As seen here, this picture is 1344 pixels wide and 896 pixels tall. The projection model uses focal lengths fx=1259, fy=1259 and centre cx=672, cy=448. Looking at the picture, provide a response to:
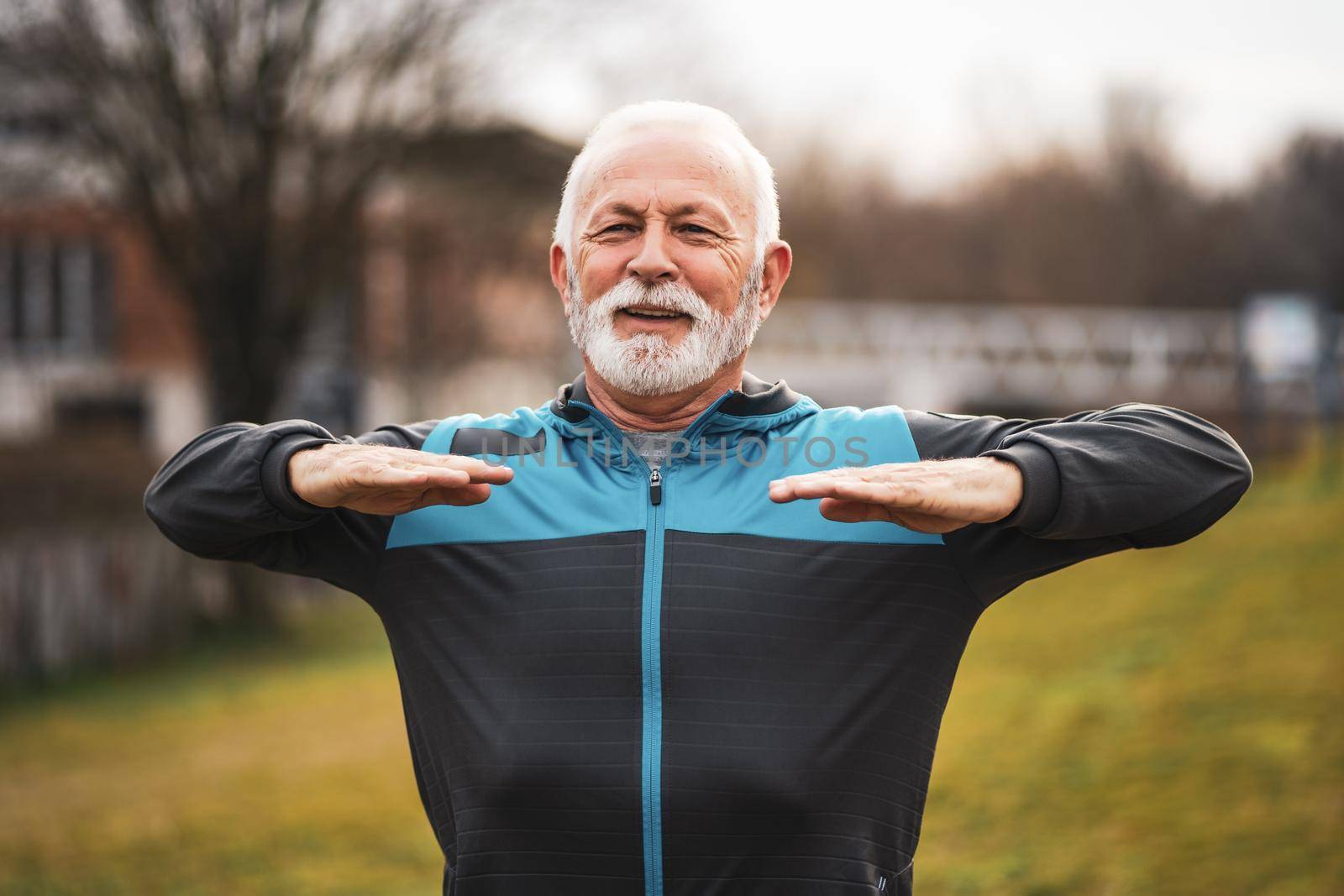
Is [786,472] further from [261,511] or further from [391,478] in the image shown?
[261,511]

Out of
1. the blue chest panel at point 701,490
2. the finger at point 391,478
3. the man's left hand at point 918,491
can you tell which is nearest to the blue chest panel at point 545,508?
the blue chest panel at point 701,490

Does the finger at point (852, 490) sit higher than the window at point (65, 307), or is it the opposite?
the window at point (65, 307)

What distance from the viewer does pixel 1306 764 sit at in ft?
20.3

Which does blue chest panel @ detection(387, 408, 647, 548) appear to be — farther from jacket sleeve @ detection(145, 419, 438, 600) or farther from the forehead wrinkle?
the forehead wrinkle

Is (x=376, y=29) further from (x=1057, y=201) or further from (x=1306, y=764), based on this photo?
(x=1057, y=201)

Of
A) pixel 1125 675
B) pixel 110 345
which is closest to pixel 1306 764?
pixel 1125 675

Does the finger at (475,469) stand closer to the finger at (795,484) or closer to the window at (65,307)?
the finger at (795,484)

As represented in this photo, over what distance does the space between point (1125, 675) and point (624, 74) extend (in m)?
9.28

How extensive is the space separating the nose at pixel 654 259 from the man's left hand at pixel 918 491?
57 centimetres

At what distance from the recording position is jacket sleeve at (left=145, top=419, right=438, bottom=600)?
220 centimetres

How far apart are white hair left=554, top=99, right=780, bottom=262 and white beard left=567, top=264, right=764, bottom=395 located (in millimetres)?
162

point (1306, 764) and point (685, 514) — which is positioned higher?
point (685, 514)

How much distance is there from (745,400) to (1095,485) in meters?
0.67

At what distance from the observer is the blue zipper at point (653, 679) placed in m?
2.14
